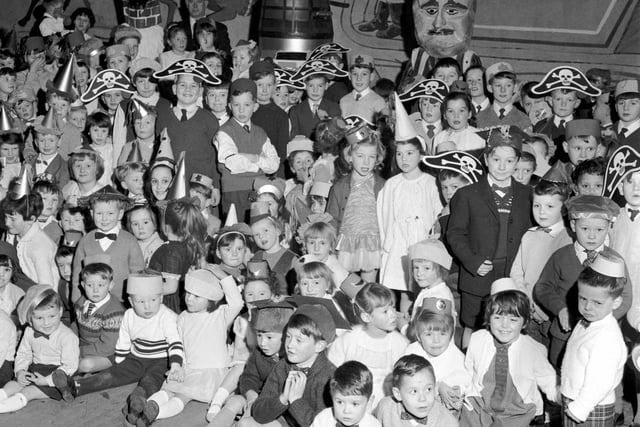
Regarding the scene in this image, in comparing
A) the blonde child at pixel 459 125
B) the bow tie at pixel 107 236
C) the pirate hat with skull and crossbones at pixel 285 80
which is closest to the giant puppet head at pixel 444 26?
the pirate hat with skull and crossbones at pixel 285 80

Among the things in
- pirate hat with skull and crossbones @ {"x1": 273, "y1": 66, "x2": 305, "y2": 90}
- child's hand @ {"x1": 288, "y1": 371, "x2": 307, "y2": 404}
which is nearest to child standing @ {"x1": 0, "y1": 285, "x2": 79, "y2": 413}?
child's hand @ {"x1": 288, "y1": 371, "x2": 307, "y2": 404}

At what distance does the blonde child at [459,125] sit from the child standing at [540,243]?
129 centimetres

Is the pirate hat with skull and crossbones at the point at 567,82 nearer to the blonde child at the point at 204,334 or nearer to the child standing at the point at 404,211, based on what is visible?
the child standing at the point at 404,211

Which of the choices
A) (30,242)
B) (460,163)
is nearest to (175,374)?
(30,242)

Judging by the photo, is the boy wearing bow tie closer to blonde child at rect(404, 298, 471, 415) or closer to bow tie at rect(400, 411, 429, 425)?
blonde child at rect(404, 298, 471, 415)

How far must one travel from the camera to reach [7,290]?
6.14m

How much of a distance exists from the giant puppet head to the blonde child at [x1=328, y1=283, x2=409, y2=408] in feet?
14.0

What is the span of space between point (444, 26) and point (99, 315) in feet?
15.0

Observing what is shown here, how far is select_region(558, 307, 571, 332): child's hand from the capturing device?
4969mm

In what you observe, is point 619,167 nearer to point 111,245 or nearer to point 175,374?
point 175,374

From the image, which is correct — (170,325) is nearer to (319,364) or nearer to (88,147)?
(319,364)

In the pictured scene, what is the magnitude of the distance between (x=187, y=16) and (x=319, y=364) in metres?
8.21

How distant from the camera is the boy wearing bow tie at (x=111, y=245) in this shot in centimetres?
624

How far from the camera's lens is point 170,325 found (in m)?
5.56
